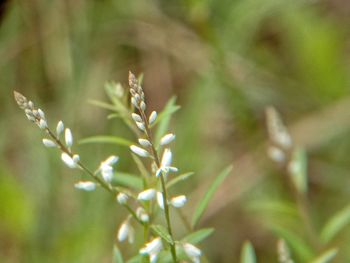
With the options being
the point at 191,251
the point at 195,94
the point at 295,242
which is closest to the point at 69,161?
the point at 191,251

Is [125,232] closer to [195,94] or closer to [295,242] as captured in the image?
[295,242]

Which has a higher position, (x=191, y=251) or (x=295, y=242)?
(x=295, y=242)

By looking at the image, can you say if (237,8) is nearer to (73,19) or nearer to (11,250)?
(73,19)

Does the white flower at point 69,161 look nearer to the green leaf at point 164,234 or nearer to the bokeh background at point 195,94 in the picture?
the green leaf at point 164,234

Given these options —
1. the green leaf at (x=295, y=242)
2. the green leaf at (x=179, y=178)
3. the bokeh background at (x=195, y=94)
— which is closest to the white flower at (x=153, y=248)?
the green leaf at (x=179, y=178)

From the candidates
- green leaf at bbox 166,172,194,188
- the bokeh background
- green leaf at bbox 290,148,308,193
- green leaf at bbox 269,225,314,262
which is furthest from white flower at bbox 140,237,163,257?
the bokeh background

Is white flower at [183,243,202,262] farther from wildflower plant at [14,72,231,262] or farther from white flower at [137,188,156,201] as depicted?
white flower at [137,188,156,201]

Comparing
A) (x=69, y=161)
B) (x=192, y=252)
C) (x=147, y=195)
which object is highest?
(x=69, y=161)

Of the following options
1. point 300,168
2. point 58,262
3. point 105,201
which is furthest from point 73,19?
point 300,168

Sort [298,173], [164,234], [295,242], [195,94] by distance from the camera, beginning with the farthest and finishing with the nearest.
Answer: [195,94]
[298,173]
[295,242]
[164,234]

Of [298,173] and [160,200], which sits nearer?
[160,200]
